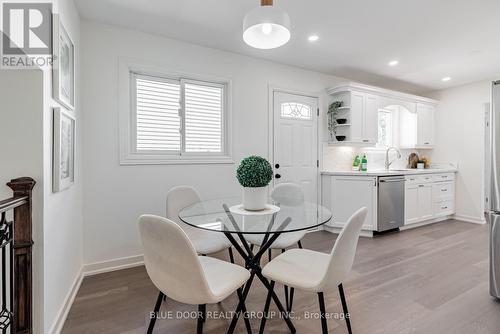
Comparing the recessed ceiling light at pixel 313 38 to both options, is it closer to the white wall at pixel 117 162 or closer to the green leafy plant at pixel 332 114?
the white wall at pixel 117 162

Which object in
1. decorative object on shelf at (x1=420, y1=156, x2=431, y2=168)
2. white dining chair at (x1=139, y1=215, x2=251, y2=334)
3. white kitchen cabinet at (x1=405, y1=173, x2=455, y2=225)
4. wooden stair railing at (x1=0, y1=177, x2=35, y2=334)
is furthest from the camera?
decorative object on shelf at (x1=420, y1=156, x2=431, y2=168)

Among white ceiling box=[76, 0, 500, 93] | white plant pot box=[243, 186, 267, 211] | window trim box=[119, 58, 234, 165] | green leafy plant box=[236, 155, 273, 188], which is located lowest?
white plant pot box=[243, 186, 267, 211]

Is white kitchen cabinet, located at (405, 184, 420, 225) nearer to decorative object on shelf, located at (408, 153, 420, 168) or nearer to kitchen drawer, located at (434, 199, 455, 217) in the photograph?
kitchen drawer, located at (434, 199, 455, 217)

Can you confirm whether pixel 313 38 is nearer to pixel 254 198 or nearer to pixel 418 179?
pixel 254 198

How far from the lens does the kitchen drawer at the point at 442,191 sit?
4801 mm

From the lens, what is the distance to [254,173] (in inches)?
74.4

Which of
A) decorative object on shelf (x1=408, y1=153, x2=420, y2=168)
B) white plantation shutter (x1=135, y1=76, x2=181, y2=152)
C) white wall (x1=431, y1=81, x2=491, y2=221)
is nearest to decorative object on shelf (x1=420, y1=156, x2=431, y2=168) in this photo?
decorative object on shelf (x1=408, y1=153, x2=420, y2=168)

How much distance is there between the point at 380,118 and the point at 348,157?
4.13 feet

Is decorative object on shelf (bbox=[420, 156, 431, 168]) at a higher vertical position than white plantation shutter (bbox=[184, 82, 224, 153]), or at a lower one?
lower

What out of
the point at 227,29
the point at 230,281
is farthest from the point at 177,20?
the point at 230,281

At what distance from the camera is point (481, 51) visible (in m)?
3.48

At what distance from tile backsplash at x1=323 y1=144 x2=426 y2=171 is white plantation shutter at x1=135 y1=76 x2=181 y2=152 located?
258 cm

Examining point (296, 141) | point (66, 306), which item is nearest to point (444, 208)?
point (296, 141)

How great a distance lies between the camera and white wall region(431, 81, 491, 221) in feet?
15.8
